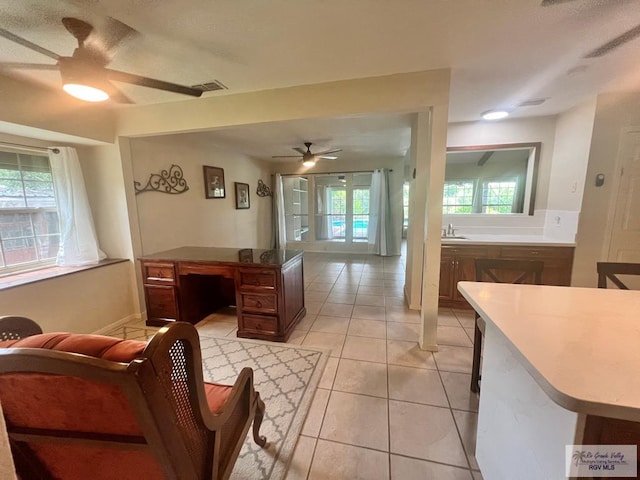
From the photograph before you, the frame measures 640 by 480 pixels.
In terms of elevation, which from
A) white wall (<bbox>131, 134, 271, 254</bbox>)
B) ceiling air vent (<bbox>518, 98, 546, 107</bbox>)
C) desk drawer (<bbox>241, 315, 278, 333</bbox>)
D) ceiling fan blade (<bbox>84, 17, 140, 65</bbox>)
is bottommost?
desk drawer (<bbox>241, 315, 278, 333</bbox>)

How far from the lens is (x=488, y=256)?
2881mm

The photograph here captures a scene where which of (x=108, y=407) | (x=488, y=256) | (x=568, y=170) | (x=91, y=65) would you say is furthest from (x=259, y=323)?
(x=568, y=170)

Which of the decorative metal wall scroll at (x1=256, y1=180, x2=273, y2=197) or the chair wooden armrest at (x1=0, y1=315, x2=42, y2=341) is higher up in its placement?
the decorative metal wall scroll at (x1=256, y1=180, x2=273, y2=197)

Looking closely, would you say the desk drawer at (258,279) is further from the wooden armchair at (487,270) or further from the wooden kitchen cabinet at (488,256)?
the wooden kitchen cabinet at (488,256)

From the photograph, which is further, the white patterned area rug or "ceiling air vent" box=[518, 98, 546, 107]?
"ceiling air vent" box=[518, 98, 546, 107]

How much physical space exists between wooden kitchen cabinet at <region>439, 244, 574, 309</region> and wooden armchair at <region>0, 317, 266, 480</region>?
2866mm

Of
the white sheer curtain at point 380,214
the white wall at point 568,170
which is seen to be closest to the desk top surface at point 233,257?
the white wall at point 568,170

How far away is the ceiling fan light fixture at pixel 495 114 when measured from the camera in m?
2.81

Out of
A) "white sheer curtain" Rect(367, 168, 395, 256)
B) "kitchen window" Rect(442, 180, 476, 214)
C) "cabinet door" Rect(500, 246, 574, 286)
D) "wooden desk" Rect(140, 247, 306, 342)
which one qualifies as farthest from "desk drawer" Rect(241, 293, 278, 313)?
"white sheer curtain" Rect(367, 168, 395, 256)

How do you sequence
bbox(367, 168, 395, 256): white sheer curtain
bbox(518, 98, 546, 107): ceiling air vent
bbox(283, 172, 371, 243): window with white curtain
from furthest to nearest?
bbox(283, 172, 371, 243): window with white curtain < bbox(367, 168, 395, 256): white sheer curtain < bbox(518, 98, 546, 107): ceiling air vent

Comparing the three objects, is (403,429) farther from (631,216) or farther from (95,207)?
(95,207)

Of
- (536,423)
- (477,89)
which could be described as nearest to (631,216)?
(477,89)

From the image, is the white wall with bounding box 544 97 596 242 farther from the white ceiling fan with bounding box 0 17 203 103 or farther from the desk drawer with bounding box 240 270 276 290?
the white ceiling fan with bounding box 0 17 203 103

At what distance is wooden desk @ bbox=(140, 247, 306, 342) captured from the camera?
236 cm
